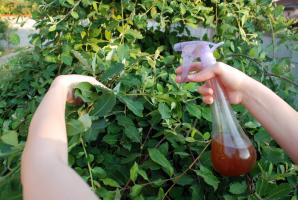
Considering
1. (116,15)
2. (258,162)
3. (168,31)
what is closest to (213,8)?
(168,31)

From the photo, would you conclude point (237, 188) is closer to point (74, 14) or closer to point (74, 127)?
point (74, 127)

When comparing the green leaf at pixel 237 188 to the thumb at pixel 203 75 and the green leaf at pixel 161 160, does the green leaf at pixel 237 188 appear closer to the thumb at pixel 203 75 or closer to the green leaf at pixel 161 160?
the green leaf at pixel 161 160

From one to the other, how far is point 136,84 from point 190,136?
6.6 inches

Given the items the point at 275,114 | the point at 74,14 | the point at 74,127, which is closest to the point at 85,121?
the point at 74,127

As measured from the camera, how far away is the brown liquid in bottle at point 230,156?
0.75 metres

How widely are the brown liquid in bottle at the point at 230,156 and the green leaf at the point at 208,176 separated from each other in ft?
0.16

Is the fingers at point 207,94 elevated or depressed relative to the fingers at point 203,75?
depressed

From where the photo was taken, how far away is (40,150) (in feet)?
1.76

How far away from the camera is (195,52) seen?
0.79 metres

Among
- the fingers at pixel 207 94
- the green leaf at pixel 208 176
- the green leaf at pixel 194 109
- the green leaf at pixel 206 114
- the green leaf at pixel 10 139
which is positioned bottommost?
the green leaf at pixel 208 176

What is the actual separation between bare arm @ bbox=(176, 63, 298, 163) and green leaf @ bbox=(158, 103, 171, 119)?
0.32 feet

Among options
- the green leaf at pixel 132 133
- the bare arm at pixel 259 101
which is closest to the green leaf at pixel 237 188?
the bare arm at pixel 259 101

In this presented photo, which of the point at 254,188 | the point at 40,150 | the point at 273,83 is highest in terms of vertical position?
the point at 40,150

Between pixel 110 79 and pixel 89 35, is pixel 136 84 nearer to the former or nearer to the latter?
pixel 110 79
